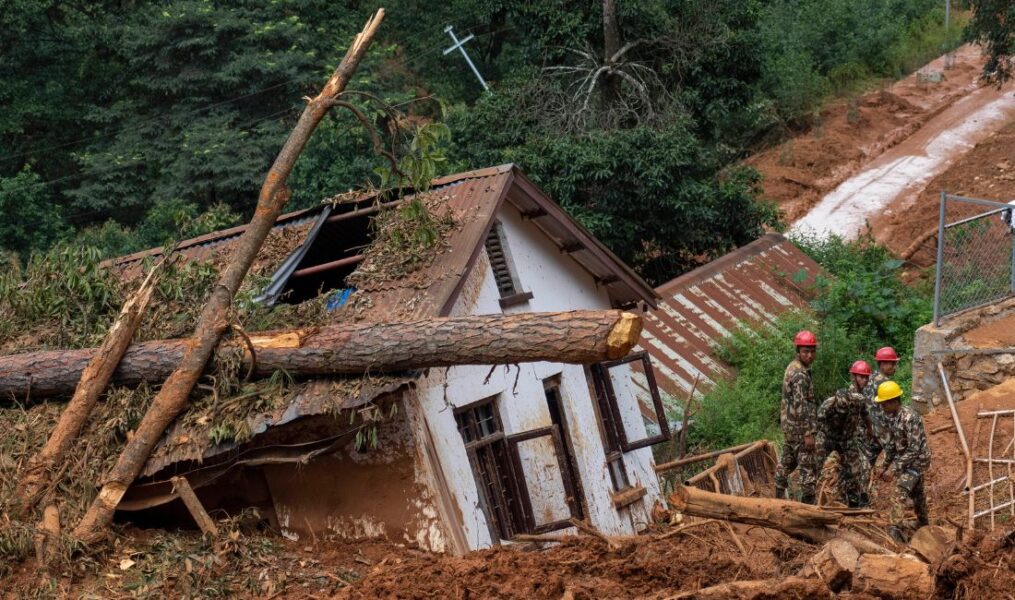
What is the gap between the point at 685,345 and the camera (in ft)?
64.8

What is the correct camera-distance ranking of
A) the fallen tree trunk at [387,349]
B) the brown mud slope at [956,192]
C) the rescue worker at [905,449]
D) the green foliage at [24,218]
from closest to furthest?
the fallen tree trunk at [387,349] < the rescue worker at [905,449] < the brown mud slope at [956,192] < the green foliage at [24,218]

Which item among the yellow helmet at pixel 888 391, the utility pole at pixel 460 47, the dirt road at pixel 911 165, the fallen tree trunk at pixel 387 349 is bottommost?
the yellow helmet at pixel 888 391

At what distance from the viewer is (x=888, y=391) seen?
1034cm

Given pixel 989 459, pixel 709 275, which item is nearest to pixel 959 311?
pixel 989 459

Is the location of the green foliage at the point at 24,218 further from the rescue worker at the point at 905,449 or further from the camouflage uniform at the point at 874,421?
the rescue worker at the point at 905,449

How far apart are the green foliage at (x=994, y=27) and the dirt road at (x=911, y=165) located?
378 cm

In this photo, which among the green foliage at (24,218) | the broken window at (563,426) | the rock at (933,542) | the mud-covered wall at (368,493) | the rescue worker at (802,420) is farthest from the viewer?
the green foliage at (24,218)

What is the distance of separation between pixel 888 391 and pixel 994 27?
1993cm

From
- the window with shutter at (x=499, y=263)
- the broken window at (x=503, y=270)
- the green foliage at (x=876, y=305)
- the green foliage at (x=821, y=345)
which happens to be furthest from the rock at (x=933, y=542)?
the green foliage at (x=876, y=305)

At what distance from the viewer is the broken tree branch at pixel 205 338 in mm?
10406

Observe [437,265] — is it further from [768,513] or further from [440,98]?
[440,98]

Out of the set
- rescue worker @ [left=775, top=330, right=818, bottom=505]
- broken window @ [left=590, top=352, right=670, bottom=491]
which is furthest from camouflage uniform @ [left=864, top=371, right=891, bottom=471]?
broken window @ [left=590, top=352, right=670, bottom=491]

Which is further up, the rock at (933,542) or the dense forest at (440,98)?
the dense forest at (440,98)

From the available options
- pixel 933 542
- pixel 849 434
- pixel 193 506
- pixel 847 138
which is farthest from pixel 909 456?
pixel 847 138
